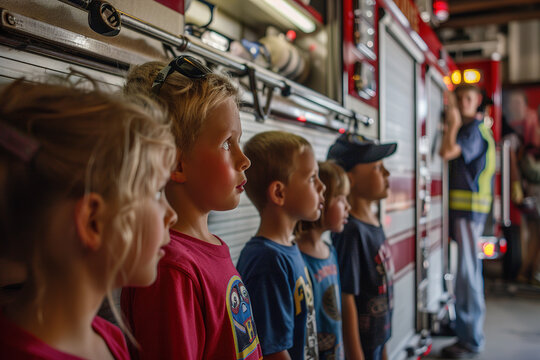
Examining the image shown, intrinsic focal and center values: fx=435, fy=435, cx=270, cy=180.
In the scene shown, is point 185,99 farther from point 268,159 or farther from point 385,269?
point 385,269

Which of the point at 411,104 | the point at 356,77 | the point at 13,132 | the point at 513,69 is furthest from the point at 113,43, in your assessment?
the point at 513,69

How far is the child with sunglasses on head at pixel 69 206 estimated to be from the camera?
562 millimetres

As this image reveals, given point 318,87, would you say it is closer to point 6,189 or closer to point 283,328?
point 283,328

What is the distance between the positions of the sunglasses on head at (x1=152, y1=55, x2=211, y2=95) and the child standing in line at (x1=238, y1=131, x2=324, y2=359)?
53cm

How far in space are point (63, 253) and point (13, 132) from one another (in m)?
0.17

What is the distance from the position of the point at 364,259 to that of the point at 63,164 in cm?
159

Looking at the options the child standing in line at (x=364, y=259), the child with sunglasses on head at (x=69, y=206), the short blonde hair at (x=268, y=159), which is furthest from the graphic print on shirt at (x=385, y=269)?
the child with sunglasses on head at (x=69, y=206)

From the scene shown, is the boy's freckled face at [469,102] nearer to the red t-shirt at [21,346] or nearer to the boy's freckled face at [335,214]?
the boy's freckled face at [335,214]

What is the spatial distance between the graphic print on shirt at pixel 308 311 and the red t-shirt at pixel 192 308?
31 centimetres

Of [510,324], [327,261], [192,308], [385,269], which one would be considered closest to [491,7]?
[510,324]

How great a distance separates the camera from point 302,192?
141 cm

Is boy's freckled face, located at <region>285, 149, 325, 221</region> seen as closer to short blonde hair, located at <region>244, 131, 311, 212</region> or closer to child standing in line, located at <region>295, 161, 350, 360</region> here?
short blonde hair, located at <region>244, 131, 311, 212</region>

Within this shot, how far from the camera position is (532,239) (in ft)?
21.4

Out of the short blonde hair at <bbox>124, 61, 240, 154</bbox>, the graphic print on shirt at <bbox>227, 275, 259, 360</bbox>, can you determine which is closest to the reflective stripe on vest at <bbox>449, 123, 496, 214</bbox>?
the graphic print on shirt at <bbox>227, 275, 259, 360</bbox>
